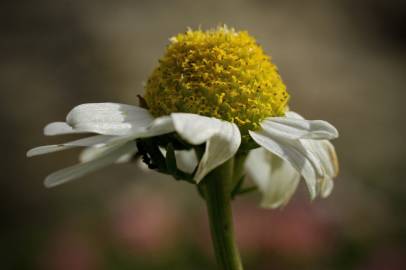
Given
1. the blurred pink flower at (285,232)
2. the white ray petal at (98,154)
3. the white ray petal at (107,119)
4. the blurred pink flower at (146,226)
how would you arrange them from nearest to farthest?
the white ray petal at (107,119)
the white ray petal at (98,154)
the blurred pink flower at (285,232)
the blurred pink flower at (146,226)

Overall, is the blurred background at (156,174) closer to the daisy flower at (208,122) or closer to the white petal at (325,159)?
the white petal at (325,159)

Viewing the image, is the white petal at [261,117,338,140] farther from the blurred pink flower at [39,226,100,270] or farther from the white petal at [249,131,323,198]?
the blurred pink flower at [39,226,100,270]

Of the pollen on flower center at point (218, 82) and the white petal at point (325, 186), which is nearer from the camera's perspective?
the pollen on flower center at point (218, 82)

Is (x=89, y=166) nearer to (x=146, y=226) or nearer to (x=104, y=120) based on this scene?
(x=104, y=120)

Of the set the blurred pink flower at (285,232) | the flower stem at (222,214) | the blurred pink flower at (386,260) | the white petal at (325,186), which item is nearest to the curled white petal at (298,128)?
the flower stem at (222,214)

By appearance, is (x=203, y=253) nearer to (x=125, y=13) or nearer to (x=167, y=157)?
(x=167, y=157)

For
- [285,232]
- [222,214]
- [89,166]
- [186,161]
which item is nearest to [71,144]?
[89,166]

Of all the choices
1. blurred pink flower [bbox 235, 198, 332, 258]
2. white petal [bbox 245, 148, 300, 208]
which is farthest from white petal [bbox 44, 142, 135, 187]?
blurred pink flower [bbox 235, 198, 332, 258]
